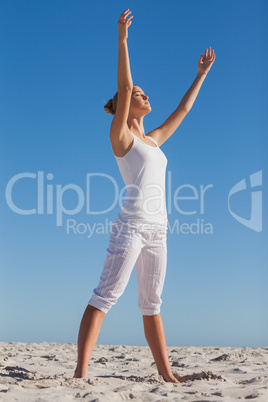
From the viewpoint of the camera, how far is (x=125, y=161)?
3154 millimetres

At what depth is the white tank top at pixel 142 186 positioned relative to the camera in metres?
3.06

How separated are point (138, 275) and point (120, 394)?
923 millimetres

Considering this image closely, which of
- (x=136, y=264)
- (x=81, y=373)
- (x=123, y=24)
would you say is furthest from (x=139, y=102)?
(x=81, y=373)

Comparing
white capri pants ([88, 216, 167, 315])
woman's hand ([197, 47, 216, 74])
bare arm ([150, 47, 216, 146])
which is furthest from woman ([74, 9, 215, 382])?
woman's hand ([197, 47, 216, 74])

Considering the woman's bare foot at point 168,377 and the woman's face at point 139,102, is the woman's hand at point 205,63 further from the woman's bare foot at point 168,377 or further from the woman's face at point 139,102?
the woman's bare foot at point 168,377

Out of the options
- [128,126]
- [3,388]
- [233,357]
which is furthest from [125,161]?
[233,357]

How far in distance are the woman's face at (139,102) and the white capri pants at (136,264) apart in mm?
876

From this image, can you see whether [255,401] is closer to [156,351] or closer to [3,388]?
[156,351]

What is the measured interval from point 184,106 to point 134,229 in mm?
1319

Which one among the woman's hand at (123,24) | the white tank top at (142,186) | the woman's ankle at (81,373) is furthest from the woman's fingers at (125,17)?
the woman's ankle at (81,373)

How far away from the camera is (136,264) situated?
3.24m

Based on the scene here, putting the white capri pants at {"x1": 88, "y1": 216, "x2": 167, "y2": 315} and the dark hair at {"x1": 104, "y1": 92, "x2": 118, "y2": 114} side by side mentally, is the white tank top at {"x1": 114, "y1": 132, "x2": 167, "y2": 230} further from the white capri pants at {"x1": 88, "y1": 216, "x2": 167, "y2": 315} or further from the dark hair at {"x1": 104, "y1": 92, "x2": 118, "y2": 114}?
the dark hair at {"x1": 104, "y1": 92, "x2": 118, "y2": 114}

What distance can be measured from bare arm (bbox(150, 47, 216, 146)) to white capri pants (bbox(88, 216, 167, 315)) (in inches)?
34.5

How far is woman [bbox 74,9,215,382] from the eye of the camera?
2967 millimetres
